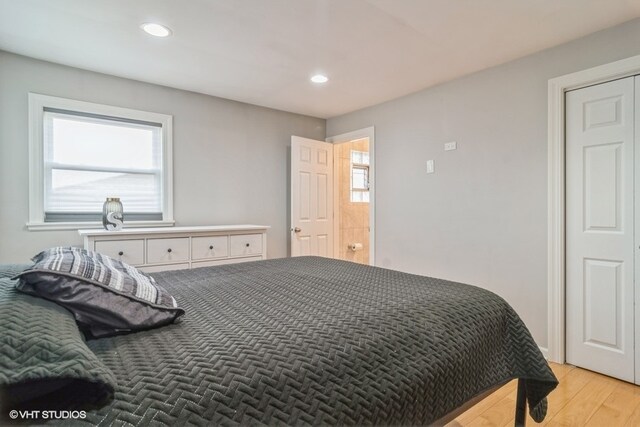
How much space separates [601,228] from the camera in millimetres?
2383

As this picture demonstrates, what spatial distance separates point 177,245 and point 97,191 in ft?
3.08

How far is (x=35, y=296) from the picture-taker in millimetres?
891

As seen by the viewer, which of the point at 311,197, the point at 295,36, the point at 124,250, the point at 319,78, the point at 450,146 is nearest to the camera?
the point at 295,36

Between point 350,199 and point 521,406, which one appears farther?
point 350,199

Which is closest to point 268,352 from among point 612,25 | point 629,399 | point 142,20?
point 142,20

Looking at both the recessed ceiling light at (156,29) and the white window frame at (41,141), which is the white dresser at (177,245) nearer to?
the white window frame at (41,141)

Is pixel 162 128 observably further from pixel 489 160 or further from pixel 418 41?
pixel 489 160

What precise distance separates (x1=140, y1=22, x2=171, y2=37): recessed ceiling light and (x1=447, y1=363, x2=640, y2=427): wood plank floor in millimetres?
3050

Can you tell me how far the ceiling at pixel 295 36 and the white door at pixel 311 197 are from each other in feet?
3.54

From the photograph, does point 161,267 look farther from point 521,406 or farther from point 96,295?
point 521,406

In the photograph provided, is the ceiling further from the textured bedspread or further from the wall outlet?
the textured bedspread

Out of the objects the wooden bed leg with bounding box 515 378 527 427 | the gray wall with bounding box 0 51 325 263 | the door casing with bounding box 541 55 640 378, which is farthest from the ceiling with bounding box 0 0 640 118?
the wooden bed leg with bounding box 515 378 527 427

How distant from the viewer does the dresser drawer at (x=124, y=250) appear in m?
2.57

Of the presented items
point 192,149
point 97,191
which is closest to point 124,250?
point 97,191
